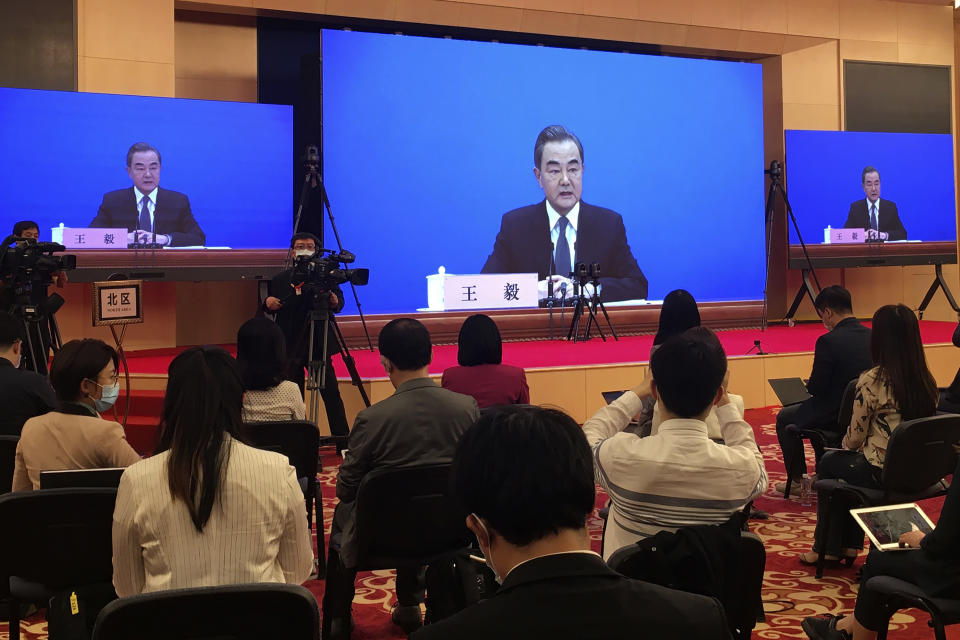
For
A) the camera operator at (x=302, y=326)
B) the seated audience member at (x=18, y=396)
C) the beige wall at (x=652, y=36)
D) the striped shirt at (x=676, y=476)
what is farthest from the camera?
the beige wall at (x=652, y=36)

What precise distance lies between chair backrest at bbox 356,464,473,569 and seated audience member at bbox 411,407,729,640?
1516mm

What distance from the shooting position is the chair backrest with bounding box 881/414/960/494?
3.34 m

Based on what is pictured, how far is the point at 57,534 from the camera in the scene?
2490 millimetres

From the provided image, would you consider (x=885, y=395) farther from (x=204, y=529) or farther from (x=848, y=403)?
(x=204, y=529)

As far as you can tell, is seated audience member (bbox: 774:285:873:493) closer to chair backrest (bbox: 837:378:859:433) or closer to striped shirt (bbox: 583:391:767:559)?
chair backrest (bbox: 837:378:859:433)

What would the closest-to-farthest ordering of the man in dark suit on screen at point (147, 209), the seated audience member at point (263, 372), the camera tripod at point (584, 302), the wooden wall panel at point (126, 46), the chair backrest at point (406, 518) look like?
the chair backrest at point (406, 518), the seated audience member at point (263, 372), the man in dark suit on screen at point (147, 209), the wooden wall panel at point (126, 46), the camera tripod at point (584, 302)

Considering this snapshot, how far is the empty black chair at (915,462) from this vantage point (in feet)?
11.0

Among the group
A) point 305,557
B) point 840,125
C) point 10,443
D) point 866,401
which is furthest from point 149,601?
point 840,125

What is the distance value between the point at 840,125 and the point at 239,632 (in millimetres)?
11291

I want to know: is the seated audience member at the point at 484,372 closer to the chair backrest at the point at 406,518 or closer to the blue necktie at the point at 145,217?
the chair backrest at the point at 406,518

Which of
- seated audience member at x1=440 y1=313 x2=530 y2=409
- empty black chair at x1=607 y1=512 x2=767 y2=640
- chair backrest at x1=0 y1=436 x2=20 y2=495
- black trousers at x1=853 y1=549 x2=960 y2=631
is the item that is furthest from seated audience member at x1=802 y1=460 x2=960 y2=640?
chair backrest at x1=0 y1=436 x2=20 y2=495

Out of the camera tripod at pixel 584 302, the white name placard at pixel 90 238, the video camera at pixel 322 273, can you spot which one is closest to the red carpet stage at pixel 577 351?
the camera tripod at pixel 584 302

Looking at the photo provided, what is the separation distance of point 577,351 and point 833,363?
3.90 meters

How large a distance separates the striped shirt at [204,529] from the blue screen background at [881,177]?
31.0 feet
